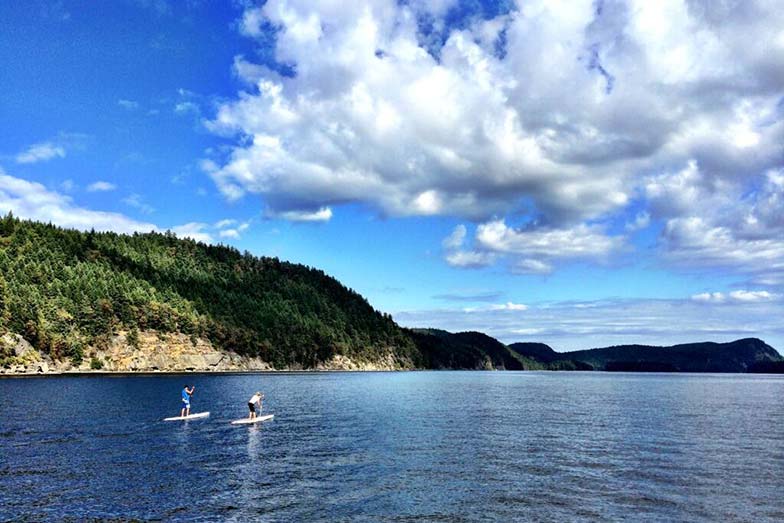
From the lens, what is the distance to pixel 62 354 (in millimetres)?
199250

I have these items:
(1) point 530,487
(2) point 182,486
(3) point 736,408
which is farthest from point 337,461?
(3) point 736,408

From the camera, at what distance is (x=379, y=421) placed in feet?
245

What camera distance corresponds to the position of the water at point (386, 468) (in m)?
31.9

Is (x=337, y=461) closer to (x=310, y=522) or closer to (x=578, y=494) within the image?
(x=310, y=522)

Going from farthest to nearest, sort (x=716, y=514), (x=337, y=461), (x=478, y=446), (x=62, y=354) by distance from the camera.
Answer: (x=62, y=354), (x=478, y=446), (x=337, y=461), (x=716, y=514)

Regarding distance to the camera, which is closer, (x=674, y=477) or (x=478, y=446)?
(x=674, y=477)

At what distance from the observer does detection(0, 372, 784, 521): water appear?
105 feet

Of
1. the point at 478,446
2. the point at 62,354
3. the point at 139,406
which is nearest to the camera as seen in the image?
the point at 478,446

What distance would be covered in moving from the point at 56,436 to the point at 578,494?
50.6 m

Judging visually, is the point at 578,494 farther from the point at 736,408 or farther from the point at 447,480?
the point at 736,408

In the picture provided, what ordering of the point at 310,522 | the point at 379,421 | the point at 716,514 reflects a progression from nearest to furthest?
the point at 310,522
the point at 716,514
the point at 379,421

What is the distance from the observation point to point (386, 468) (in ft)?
142

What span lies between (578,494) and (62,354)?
21123cm

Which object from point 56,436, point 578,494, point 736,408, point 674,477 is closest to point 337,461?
point 578,494
